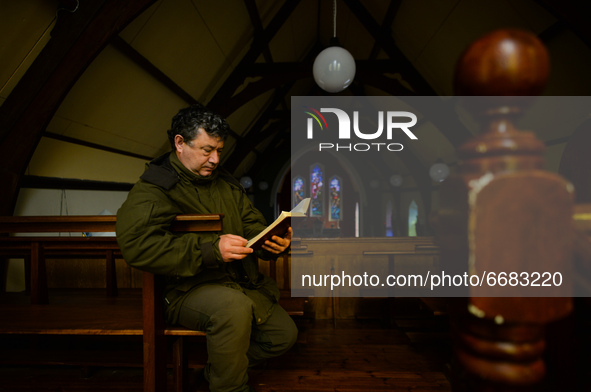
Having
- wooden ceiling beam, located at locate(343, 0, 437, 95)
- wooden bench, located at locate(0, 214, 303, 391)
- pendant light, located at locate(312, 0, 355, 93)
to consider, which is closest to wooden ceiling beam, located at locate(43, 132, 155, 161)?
wooden bench, located at locate(0, 214, 303, 391)

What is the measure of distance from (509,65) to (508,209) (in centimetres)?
17

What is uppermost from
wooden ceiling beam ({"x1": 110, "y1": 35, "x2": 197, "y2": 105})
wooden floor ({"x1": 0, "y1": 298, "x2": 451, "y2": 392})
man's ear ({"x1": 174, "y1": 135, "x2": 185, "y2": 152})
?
wooden ceiling beam ({"x1": 110, "y1": 35, "x2": 197, "y2": 105})

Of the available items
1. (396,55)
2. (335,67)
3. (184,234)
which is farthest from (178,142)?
(396,55)

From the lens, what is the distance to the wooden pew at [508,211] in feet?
1.26

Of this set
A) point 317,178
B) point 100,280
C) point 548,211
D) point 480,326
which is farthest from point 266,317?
point 317,178

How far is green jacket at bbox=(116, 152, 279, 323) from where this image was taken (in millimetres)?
1228

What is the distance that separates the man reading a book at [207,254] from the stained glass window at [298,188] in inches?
430

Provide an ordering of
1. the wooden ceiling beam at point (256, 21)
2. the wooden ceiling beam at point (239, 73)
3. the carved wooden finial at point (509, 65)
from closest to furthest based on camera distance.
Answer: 1. the carved wooden finial at point (509, 65)
2. the wooden ceiling beam at point (256, 21)
3. the wooden ceiling beam at point (239, 73)

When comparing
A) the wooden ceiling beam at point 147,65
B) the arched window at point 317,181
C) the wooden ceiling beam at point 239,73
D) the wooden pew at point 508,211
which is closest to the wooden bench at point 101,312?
the wooden pew at point 508,211

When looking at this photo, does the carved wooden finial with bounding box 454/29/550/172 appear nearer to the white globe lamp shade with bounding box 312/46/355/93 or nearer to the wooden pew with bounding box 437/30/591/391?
the wooden pew with bounding box 437/30/591/391

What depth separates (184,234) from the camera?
135 cm

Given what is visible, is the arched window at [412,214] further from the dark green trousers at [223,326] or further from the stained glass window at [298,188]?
the dark green trousers at [223,326]

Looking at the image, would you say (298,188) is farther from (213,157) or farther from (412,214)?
(213,157)

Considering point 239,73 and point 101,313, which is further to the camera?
point 239,73
